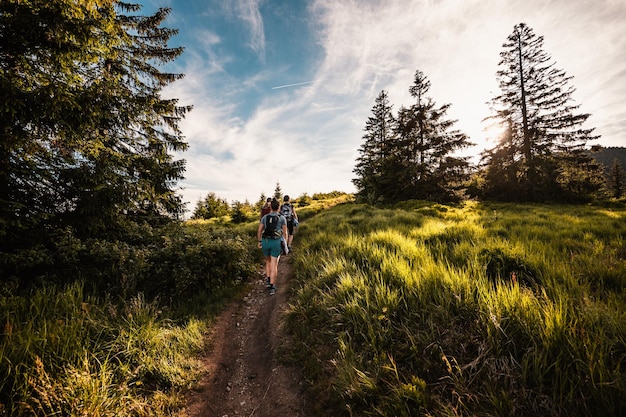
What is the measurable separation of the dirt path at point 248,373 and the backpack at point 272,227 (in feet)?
A: 6.05

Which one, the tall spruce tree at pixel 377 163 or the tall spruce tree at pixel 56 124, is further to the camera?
the tall spruce tree at pixel 377 163

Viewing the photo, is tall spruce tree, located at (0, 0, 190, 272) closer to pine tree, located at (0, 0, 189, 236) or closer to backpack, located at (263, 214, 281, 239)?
pine tree, located at (0, 0, 189, 236)

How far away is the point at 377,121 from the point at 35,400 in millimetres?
33159

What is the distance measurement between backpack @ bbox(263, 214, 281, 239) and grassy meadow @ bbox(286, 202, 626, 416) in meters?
2.19

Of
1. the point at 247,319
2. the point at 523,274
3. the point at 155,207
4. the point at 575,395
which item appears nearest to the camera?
the point at 575,395

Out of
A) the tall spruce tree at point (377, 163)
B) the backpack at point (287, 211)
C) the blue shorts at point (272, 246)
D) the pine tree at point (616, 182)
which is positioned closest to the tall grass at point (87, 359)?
the blue shorts at point (272, 246)

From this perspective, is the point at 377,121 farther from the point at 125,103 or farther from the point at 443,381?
the point at 443,381

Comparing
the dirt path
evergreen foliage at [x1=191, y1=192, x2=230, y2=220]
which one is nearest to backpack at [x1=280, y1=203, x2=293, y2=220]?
the dirt path

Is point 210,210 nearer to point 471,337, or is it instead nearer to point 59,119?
point 59,119

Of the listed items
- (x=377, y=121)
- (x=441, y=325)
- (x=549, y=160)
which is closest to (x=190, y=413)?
(x=441, y=325)

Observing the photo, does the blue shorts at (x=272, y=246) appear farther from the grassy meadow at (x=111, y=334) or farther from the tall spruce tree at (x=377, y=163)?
the tall spruce tree at (x=377, y=163)

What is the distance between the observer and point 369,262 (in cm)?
539

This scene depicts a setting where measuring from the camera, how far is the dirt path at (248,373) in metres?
3.22

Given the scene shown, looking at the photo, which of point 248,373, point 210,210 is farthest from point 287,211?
point 210,210
